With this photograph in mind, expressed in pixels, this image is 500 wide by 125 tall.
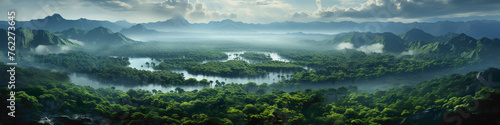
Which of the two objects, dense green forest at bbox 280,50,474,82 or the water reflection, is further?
dense green forest at bbox 280,50,474,82

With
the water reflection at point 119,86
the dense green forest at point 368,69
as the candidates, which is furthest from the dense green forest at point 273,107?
the dense green forest at point 368,69

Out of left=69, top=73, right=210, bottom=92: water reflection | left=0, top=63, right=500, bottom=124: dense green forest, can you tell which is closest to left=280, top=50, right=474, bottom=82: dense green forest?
left=69, top=73, right=210, bottom=92: water reflection

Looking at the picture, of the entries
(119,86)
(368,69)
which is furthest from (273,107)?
(368,69)

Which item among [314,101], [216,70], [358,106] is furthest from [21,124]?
[216,70]

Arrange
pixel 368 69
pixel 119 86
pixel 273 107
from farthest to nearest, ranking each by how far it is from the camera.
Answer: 1. pixel 368 69
2. pixel 119 86
3. pixel 273 107

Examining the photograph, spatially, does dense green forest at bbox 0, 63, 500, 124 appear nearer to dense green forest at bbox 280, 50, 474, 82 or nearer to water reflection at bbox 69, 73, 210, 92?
water reflection at bbox 69, 73, 210, 92

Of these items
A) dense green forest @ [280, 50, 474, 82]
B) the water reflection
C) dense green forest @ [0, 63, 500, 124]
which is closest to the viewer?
dense green forest @ [0, 63, 500, 124]

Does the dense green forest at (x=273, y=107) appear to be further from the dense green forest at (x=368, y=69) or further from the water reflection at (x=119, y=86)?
the dense green forest at (x=368, y=69)

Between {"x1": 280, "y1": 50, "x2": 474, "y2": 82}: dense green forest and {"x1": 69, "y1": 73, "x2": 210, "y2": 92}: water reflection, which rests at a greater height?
{"x1": 280, "y1": 50, "x2": 474, "y2": 82}: dense green forest

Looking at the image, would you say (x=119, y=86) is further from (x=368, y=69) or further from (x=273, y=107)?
(x=368, y=69)

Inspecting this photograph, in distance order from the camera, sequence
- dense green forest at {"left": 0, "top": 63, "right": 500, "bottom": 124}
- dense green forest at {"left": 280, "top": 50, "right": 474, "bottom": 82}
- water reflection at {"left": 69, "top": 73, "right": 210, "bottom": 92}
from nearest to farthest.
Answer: dense green forest at {"left": 0, "top": 63, "right": 500, "bottom": 124}, water reflection at {"left": 69, "top": 73, "right": 210, "bottom": 92}, dense green forest at {"left": 280, "top": 50, "right": 474, "bottom": 82}

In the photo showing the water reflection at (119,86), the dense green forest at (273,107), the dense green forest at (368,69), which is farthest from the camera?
the dense green forest at (368,69)
